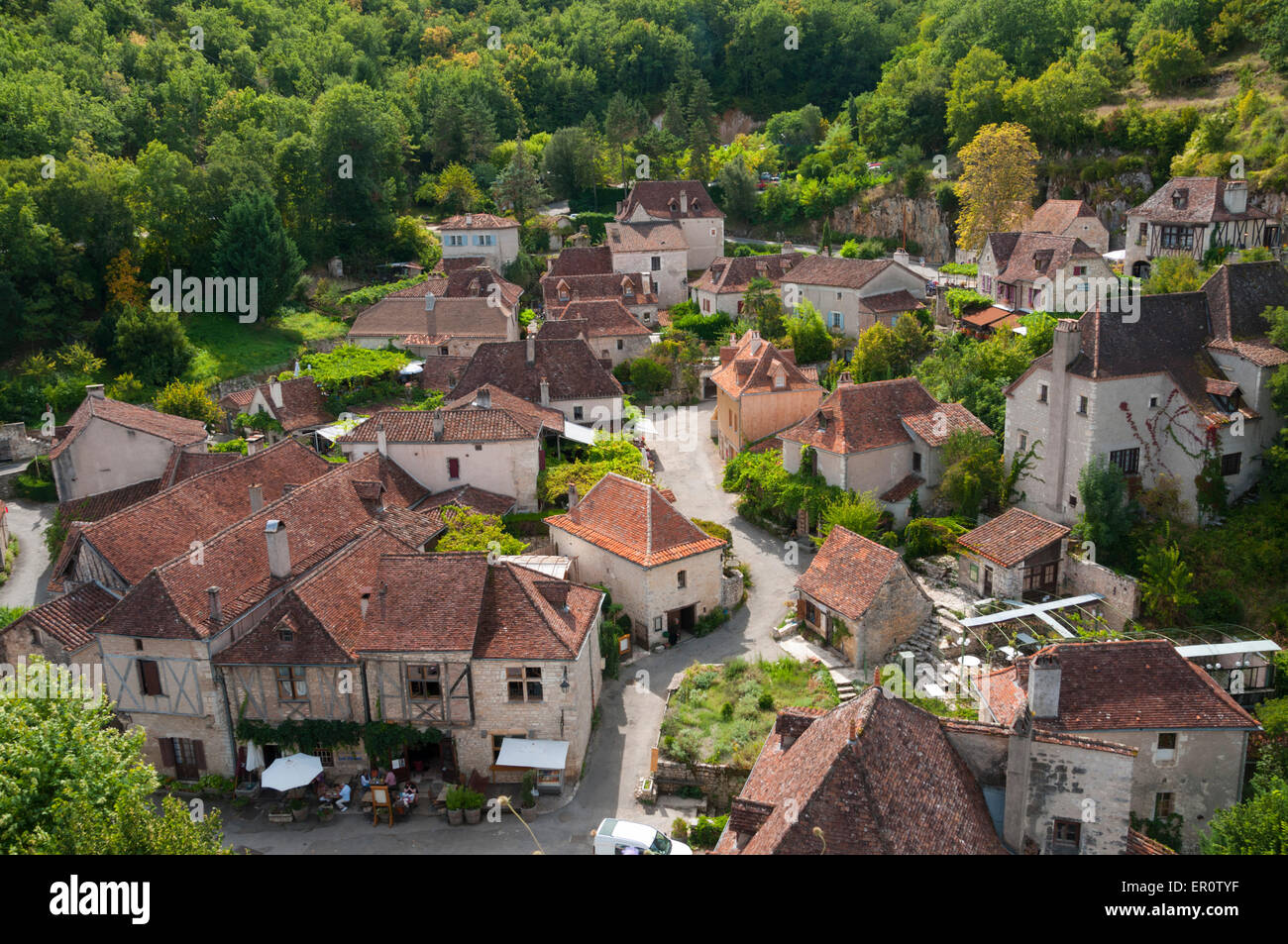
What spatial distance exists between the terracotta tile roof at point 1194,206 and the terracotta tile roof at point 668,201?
121 ft

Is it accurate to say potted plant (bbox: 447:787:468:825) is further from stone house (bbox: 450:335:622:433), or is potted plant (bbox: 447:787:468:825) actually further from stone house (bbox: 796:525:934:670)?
stone house (bbox: 450:335:622:433)

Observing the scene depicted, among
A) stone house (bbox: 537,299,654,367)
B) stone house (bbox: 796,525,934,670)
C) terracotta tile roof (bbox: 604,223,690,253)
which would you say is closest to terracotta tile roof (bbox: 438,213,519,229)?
Answer: terracotta tile roof (bbox: 604,223,690,253)

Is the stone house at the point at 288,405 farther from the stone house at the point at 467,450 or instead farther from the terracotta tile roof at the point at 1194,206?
the terracotta tile roof at the point at 1194,206

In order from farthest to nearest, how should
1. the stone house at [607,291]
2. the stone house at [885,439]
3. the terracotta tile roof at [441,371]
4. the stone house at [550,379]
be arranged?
the stone house at [607,291], the terracotta tile roof at [441,371], the stone house at [550,379], the stone house at [885,439]

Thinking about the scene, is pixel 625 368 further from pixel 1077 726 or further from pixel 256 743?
pixel 1077 726

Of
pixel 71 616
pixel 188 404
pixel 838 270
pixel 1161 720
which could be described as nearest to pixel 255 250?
pixel 188 404

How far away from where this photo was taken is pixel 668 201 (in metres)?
83.2

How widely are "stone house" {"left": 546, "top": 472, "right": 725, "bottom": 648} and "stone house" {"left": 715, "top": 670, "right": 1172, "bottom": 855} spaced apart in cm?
1383

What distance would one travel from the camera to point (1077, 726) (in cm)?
2461

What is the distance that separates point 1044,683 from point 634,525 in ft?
56.2

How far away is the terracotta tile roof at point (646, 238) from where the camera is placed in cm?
7725

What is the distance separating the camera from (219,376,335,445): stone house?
5338cm

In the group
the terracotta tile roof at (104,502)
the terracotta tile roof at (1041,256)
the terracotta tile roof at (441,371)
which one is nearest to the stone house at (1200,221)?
the terracotta tile roof at (1041,256)

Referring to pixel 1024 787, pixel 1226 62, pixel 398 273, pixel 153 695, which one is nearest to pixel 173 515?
pixel 153 695
